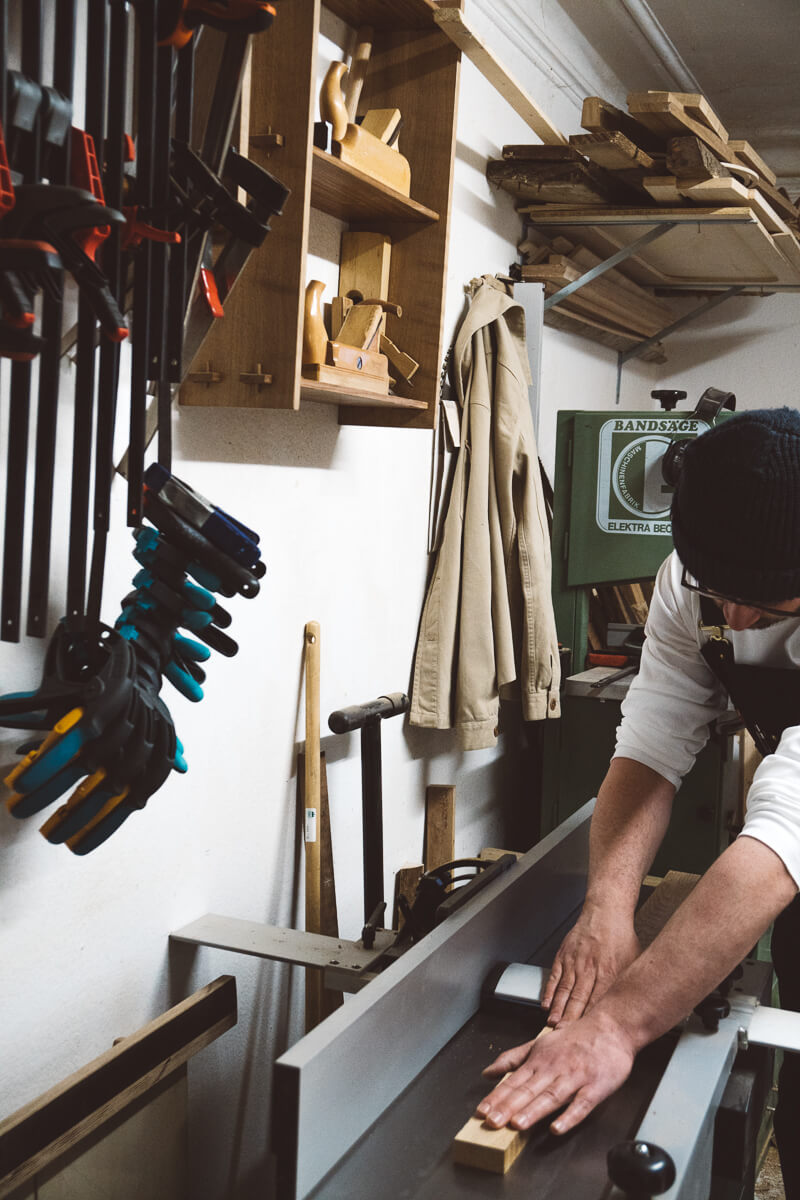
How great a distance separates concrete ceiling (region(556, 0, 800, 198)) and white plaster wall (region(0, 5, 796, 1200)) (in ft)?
2.78

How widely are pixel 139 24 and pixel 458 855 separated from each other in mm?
2338

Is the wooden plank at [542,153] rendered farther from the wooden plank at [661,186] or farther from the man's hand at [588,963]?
the man's hand at [588,963]

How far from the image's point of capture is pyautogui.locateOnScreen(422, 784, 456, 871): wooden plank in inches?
110

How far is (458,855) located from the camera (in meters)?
Answer: 3.08

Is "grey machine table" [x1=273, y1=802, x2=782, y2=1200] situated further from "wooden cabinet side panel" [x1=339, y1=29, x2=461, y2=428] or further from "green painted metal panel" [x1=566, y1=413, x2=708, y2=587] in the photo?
"green painted metal panel" [x1=566, y1=413, x2=708, y2=587]

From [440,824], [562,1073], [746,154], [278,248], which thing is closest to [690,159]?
[746,154]

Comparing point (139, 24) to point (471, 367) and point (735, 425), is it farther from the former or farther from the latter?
point (471, 367)

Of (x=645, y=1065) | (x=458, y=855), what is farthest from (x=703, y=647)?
(x=458, y=855)

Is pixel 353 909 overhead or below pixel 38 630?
below

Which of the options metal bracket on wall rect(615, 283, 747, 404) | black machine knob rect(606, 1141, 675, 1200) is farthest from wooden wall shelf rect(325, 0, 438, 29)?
metal bracket on wall rect(615, 283, 747, 404)

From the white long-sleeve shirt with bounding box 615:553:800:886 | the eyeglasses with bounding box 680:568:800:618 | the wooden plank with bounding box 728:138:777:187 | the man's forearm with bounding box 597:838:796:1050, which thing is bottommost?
the man's forearm with bounding box 597:838:796:1050

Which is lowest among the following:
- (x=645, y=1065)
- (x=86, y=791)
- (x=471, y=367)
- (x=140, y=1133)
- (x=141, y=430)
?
(x=140, y=1133)

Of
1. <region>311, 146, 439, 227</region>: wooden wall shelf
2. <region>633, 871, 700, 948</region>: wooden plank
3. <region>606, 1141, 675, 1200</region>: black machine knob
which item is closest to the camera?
<region>606, 1141, 675, 1200</region>: black machine knob

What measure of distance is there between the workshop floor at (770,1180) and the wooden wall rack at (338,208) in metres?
1.97
